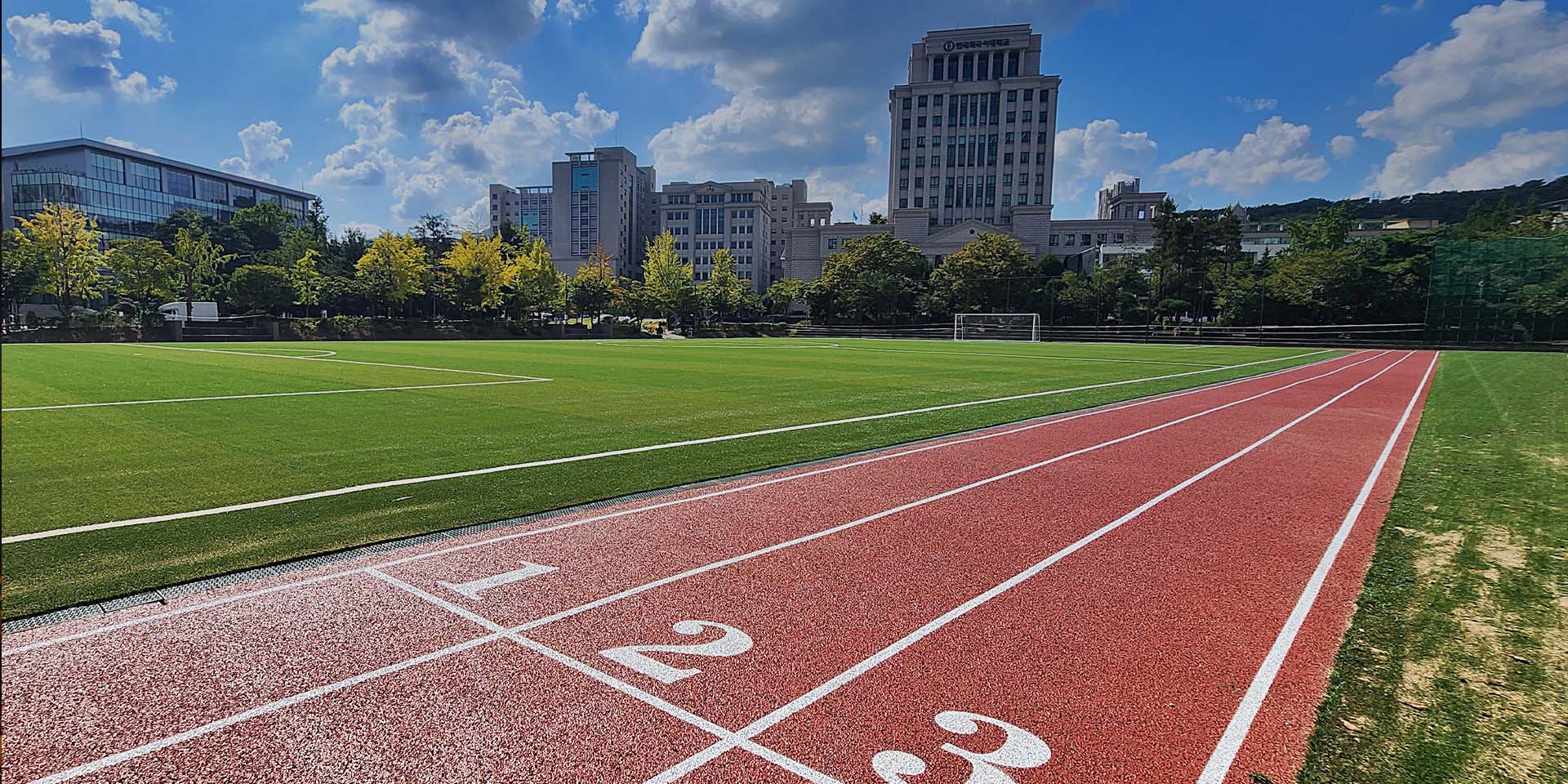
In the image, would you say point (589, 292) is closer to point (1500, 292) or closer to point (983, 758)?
point (1500, 292)

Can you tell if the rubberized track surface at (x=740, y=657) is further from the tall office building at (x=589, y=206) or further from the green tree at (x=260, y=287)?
the tall office building at (x=589, y=206)

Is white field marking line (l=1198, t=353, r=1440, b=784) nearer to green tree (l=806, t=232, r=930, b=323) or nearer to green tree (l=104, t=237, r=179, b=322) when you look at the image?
green tree (l=104, t=237, r=179, b=322)

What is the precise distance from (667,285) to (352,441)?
219 ft

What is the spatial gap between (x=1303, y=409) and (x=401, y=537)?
16404 mm

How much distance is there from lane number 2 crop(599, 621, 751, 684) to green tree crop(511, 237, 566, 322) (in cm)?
6614

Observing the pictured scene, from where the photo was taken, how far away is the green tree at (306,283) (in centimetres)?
5984

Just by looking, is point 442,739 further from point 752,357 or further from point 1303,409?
point 752,357

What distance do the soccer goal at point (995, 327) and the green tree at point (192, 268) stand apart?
60.6 meters

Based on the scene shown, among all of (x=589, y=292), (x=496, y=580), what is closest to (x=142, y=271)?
(x=589, y=292)

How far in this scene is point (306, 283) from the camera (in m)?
61.1

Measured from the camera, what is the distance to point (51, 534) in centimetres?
592

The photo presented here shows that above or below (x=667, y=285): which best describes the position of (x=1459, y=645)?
below

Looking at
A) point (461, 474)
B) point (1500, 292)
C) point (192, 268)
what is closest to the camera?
point (461, 474)

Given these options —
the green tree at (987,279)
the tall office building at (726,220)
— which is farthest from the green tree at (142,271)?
the tall office building at (726,220)
